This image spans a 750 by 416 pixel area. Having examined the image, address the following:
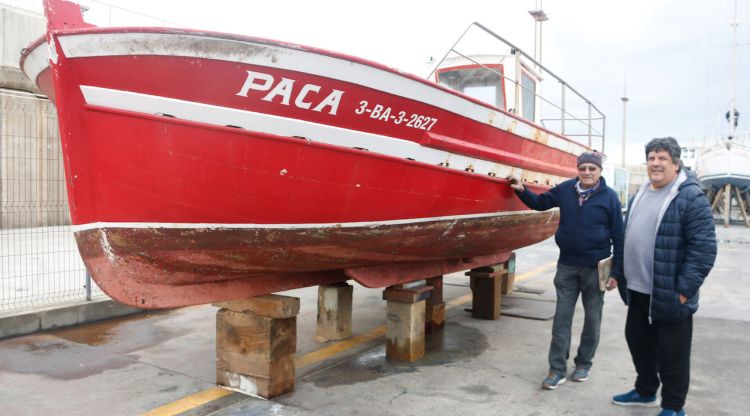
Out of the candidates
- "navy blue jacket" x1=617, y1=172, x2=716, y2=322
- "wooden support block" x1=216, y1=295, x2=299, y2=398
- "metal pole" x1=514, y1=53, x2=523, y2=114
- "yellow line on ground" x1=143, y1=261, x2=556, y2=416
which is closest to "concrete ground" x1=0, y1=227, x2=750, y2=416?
"yellow line on ground" x1=143, y1=261, x2=556, y2=416

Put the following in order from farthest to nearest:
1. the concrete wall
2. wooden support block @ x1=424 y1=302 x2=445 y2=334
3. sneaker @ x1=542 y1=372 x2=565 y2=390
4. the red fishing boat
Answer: the concrete wall → wooden support block @ x1=424 y1=302 x2=445 y2=334 → sneaker @ x1=542 y1=372 x2=565 y2=390 → the red fishing boat

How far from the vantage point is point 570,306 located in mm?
4359

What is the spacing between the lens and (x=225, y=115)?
131 inches

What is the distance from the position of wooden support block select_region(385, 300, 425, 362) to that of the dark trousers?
1727mm

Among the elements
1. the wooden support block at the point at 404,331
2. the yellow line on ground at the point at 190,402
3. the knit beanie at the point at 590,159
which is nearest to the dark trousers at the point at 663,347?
the knit beanie at the point at 590,159

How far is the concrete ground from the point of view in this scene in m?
3.94

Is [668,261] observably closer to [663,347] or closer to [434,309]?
[663,347]

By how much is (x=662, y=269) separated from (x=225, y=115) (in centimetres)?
276

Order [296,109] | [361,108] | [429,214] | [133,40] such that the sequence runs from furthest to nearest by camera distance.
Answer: [429,214] → [361,108] → [296,109] → [133,40]

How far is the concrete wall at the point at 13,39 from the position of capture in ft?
38.9

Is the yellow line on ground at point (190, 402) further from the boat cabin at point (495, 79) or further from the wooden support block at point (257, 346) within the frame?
the boat cabin at point (495, 79)

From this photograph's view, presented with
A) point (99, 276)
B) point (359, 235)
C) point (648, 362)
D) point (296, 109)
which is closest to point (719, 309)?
point (648, 362)

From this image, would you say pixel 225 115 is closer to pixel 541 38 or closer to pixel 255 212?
pixel 255 212

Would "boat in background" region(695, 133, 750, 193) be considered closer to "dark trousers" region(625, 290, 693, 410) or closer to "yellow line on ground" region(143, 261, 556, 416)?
"yellow line on ground" region(143, 261, 556, 416)
